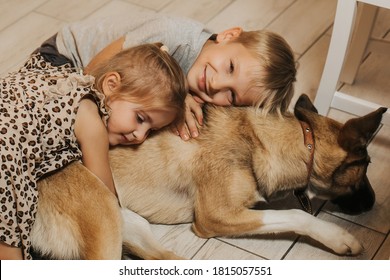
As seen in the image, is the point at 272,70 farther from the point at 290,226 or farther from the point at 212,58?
the point at 290,226

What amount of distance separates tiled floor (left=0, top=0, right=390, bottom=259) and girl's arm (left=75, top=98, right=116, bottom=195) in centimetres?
37

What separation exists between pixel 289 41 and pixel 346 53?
644 mm

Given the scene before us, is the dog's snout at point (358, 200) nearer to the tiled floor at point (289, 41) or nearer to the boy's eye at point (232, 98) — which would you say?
the tiled floor at point (289, 41)

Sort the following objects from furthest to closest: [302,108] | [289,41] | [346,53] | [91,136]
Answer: [289,41] < [346,53] < [302,108] < [91,136]

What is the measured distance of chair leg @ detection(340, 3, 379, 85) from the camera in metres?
2.76

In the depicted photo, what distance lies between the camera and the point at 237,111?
2139mm

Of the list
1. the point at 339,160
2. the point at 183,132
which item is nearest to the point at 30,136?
the point at 183,132

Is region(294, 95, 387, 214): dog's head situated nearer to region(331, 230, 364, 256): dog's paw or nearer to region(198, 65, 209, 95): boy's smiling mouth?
region(331, 230, 364, 256): dog's paw

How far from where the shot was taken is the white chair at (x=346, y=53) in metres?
2.30

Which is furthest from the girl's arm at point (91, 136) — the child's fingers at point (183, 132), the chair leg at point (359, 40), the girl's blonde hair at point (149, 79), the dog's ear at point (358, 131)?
the chair leg at point (359, 40)

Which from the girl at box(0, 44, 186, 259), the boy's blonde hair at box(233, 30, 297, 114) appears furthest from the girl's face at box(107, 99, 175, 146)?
the boy's blonde hair at box(233, 30, 297, 114)

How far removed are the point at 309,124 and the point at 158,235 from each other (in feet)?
2.08

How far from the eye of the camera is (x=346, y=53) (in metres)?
2.51

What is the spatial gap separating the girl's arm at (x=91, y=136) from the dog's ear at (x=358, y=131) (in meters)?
0.76
